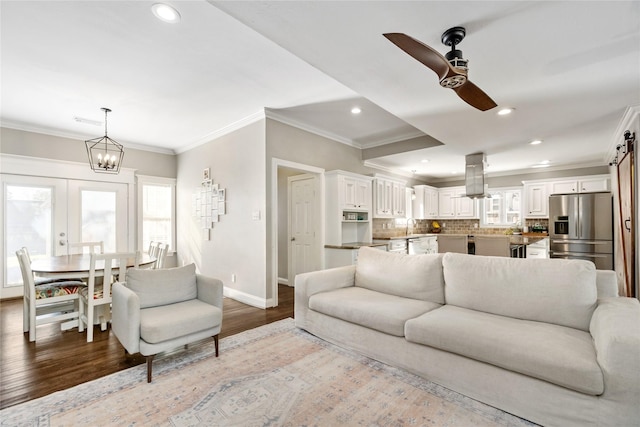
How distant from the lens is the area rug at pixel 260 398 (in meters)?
1.80

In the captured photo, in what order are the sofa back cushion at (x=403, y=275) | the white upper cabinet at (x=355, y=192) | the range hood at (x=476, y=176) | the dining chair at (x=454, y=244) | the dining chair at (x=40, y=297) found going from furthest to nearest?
the range hood at (x=476, y=176) → the white upper cabinet at (x=355, y=192) → the dining chair at (x=454, y=244) → the dining chair at (x=40, y=297) → the sofa back cushion at (x=403, y=275)

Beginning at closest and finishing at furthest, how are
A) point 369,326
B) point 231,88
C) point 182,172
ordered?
point 369,326 → point 231,88 → point 182,172

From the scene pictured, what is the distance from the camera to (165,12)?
2193 mm

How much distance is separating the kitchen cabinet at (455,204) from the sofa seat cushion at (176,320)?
729cm

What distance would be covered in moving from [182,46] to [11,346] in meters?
3.33

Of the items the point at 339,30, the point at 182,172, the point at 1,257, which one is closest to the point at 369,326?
the point at 339,30

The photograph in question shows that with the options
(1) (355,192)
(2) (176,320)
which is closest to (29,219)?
(2) (176,320)

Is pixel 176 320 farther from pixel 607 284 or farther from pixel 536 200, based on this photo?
pixel 536 200

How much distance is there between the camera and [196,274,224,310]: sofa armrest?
2.72 metres

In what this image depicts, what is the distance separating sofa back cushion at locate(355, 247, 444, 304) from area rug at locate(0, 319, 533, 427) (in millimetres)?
784

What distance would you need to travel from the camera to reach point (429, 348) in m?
2.20

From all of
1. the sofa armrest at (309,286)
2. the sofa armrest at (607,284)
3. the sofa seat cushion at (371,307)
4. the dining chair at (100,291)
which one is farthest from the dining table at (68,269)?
the sofa armrest at (607,284)

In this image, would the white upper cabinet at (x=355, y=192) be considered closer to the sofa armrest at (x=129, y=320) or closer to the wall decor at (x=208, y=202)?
the wall decor at (x=208, y=202)

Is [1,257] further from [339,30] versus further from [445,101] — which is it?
[445,101]
